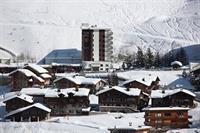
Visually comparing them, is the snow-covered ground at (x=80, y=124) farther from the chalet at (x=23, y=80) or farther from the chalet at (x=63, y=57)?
the chalet at (x=63, y=57)

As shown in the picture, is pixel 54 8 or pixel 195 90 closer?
pixel 195 90

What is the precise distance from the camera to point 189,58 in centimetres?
5628

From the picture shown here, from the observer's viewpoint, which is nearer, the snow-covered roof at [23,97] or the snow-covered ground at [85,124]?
the snow-covered ground at [85,124]

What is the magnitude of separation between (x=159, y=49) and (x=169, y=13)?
63.0 ft

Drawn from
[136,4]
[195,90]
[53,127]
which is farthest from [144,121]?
[136,4]

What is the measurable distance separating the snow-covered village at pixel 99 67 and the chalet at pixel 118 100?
58 mm

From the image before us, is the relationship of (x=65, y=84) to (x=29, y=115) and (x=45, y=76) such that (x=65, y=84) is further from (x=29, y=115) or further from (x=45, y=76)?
(x=29, y=115)

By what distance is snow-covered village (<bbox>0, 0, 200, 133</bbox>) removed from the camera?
2891 centimetres

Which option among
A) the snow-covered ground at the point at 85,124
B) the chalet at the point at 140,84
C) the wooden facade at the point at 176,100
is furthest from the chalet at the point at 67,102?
the chalet at the point at 140,84

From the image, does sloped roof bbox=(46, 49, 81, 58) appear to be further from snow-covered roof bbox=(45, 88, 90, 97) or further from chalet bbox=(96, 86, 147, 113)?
chalet bbox=(96, 86, 147, 113)

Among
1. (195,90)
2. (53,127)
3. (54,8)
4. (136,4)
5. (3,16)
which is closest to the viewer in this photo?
(53,127)

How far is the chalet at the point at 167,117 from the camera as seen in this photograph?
93.4 feet

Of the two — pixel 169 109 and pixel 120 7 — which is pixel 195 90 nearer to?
pixel 169 109

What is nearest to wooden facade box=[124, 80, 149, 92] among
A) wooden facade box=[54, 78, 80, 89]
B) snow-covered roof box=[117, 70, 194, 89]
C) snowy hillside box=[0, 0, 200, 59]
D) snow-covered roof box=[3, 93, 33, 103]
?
snow-covered roof box=[117, 70, 194, 89]
